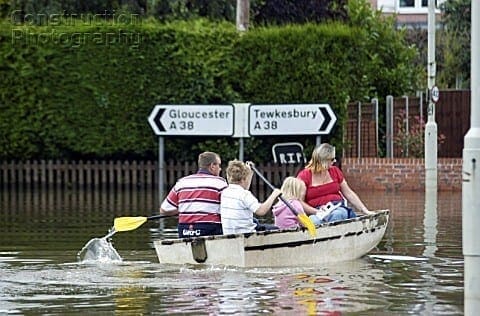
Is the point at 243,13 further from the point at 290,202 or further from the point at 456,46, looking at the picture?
the point at 290,202

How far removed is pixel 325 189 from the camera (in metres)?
17.2

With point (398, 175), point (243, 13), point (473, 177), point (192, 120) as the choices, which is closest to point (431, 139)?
point (398, 175)

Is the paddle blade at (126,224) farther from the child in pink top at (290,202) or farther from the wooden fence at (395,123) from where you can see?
the wooden fence at (395,123)

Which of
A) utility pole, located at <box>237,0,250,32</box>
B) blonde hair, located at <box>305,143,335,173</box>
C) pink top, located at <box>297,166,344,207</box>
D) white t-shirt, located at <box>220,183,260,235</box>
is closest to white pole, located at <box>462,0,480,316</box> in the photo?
white t-shirt, located at <box>220,183,260,235</box>

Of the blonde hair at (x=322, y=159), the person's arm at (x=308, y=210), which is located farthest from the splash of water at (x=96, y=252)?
the blonde hair at (x=322, y=159)

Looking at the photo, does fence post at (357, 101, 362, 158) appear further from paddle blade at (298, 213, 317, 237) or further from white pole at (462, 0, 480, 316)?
white pole at (462, 0, 480, 316)

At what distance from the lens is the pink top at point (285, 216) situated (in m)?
16.6

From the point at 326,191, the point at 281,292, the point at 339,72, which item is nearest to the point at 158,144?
the point at 339,72

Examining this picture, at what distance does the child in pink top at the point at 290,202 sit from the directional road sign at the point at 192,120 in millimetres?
15602

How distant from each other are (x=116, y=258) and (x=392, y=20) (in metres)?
24.8

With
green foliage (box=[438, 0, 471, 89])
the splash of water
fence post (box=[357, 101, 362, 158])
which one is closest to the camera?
the splash of water

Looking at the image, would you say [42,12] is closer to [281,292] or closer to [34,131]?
[34,131]

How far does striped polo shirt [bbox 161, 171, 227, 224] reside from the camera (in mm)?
16406

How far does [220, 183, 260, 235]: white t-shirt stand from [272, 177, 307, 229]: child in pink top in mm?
628
